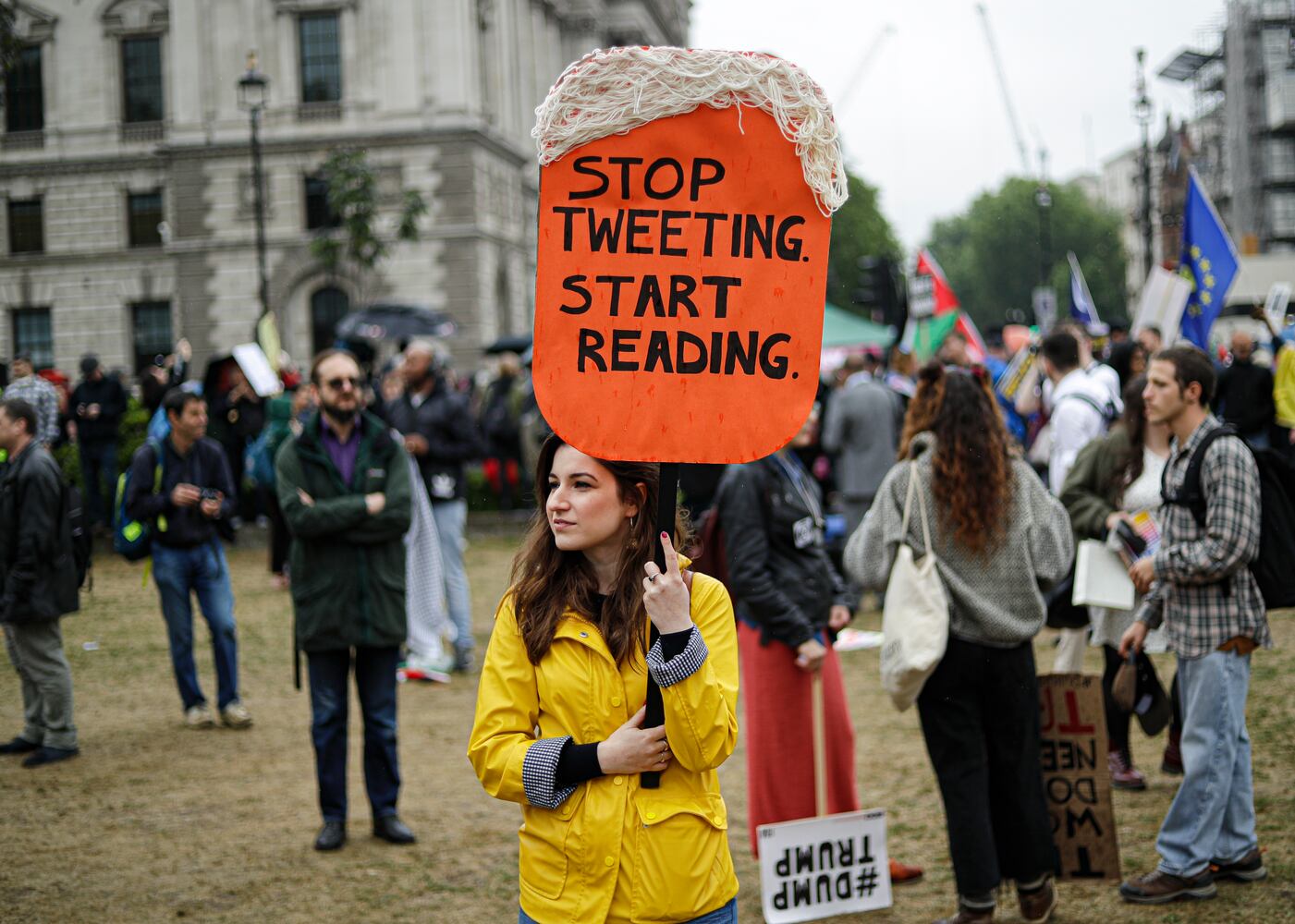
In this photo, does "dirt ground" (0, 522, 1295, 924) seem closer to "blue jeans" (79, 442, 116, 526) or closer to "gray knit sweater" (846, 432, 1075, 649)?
"gray knit sweater" (846, 432, 1075, 649)

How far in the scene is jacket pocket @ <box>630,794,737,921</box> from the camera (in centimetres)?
303

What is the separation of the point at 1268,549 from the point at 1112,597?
105 centimetres

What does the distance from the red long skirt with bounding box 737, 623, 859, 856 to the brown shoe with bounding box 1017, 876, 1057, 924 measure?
941 millimetres

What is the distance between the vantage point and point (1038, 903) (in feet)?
17.0

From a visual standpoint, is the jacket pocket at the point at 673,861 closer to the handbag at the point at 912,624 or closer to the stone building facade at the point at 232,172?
the handbag at the point at 912,624

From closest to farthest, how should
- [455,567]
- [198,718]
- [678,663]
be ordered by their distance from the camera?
[678,663] → [198,718] → [455,567]

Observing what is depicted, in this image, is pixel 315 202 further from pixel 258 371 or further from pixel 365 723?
pixel 365 723

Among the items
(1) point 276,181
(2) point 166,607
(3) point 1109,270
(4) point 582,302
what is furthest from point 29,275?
(3) point 1109,270

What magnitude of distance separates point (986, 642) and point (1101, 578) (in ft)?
4.66

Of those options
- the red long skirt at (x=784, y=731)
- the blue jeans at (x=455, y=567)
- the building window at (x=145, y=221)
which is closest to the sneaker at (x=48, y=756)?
the blue jeans at (x=455, y=567)

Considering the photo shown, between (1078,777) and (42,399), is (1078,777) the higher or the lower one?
the lower one

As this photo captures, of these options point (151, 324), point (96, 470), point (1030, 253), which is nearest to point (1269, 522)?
point (96, 470)

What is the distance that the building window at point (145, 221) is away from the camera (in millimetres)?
46250

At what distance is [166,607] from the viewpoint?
29.0ft
